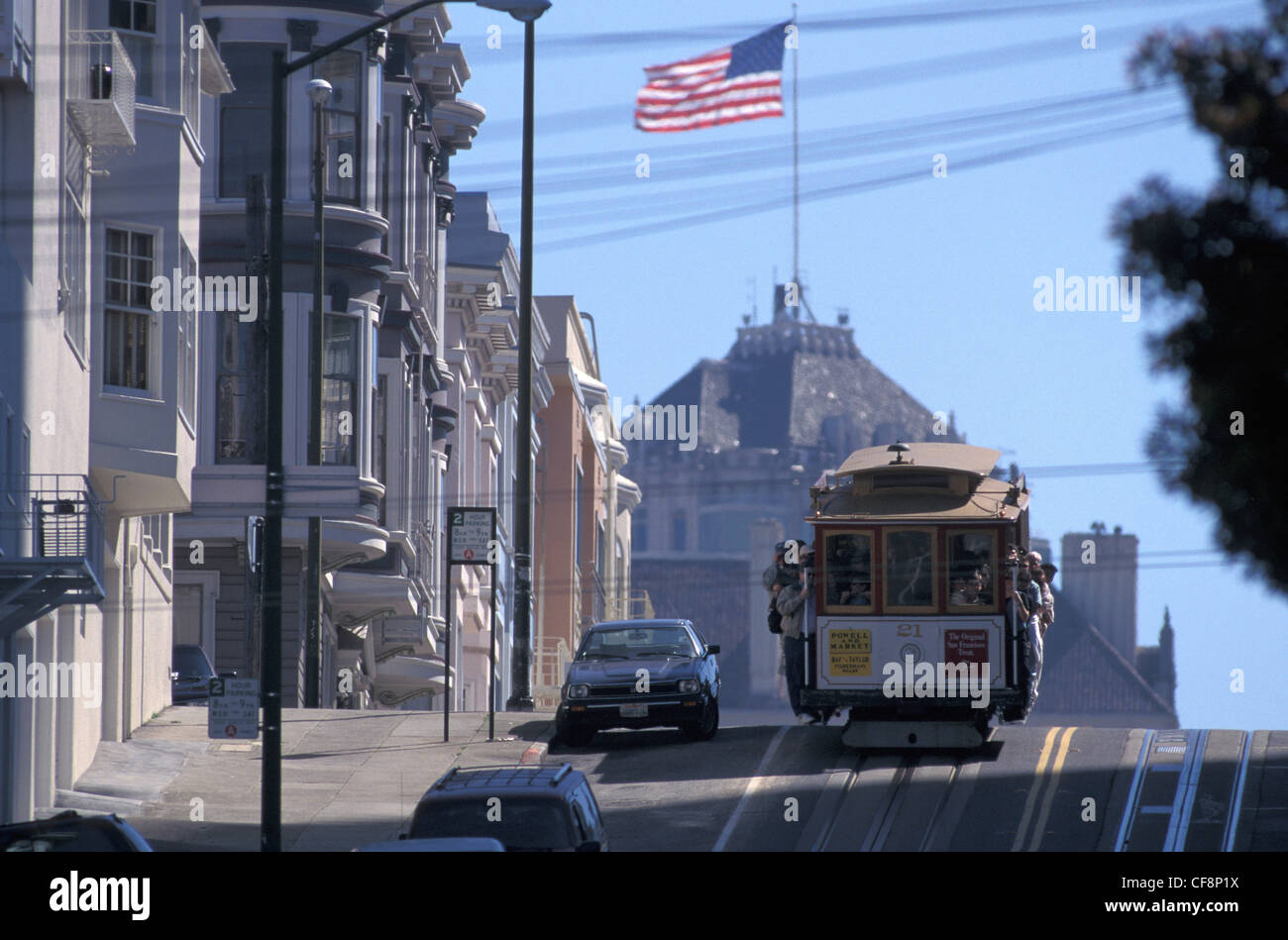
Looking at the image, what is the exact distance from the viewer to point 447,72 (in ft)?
143

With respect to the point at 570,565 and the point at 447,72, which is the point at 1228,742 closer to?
the point at 447,72

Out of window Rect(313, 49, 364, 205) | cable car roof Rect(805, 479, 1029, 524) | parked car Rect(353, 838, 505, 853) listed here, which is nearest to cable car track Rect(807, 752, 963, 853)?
cable car roof Rect(805, 479, 1029, 524)

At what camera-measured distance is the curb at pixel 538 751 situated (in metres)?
27.3

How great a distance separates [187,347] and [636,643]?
21.6 feet

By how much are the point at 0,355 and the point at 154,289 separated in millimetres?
5189

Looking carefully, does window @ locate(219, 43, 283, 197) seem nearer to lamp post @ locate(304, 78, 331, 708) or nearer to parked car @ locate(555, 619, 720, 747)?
lamp post @ locate(304, 78, 331, 708)

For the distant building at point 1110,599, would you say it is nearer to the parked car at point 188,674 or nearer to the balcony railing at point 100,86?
the parked car at point 188,674

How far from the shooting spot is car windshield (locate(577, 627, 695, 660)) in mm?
28922

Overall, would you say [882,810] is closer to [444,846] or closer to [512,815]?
[512,815]

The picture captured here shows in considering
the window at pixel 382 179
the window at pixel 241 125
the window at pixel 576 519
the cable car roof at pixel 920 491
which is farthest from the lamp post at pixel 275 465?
the window at pixel 576 519

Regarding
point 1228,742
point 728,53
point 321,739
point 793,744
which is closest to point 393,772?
point 321,739

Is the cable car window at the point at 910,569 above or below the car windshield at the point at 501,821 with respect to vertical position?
above

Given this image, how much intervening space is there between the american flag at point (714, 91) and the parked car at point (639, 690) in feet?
73.1

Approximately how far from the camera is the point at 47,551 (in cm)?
2239
